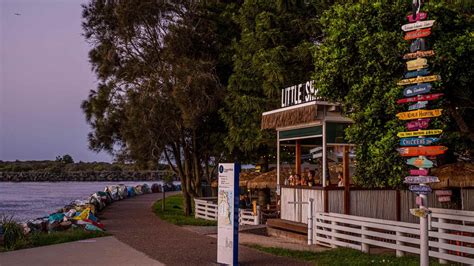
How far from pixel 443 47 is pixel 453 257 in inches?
159

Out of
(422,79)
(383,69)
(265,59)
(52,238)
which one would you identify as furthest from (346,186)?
(52,238)

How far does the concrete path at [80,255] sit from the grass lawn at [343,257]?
3.10 m

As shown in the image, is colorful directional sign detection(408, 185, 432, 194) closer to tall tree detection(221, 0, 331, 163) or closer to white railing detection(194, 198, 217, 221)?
tall tree detection(221, 0, 331, 163)

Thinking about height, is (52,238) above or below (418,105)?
below

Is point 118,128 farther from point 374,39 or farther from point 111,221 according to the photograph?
point 374,39

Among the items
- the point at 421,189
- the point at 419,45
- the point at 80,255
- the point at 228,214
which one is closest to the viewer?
the point at 421,189

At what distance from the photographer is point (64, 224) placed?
64.8 feet

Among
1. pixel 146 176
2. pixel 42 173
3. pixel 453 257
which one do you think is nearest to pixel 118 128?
pixel 453 257

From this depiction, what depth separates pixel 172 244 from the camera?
16266 mm

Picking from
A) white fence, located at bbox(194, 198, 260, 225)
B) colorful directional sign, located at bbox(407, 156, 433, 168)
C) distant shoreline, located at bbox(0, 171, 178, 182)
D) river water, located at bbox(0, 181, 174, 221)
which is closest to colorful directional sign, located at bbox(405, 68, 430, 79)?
colorful directional sign, located at bbox(407, 156, 433, 168)

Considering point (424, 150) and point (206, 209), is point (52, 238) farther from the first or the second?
point (424, 150)

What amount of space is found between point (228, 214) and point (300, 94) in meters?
6.20

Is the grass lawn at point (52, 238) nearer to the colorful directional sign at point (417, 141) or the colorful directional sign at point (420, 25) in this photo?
the colorful directional sign at point (417, 141)

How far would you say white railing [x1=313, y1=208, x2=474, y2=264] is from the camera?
11.5 meters
